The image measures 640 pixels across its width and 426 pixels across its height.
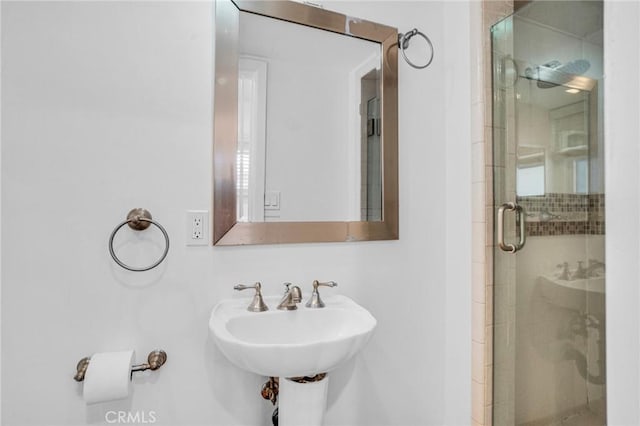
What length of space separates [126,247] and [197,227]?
22cm

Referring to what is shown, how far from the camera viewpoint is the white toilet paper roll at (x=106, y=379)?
942mm

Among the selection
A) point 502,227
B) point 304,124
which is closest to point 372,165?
point 304,124

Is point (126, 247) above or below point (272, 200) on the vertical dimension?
below

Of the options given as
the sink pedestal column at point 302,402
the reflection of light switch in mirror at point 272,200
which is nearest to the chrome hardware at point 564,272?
the sink pedestal column at point 302,402

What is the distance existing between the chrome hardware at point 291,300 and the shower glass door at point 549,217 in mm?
802

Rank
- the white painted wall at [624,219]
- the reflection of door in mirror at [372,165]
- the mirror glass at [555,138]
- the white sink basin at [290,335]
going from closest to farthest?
the white painted wall at [624,219] < the white sink basin at [290,335] < the mirror glass at [555,138] < the reflection of door in mirror at [372,165]

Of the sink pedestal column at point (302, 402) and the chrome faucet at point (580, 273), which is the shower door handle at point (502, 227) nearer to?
the chrome faucet at point (580, 273)

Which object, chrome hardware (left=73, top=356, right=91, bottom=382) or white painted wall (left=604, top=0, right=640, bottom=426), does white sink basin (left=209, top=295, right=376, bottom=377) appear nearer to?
chrome hardware (left=73, top=356, right=91, bottom=382)

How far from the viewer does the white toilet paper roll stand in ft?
3.09

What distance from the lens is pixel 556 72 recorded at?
1.22 meters

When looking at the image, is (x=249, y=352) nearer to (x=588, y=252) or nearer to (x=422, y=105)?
(x=588, y=252)

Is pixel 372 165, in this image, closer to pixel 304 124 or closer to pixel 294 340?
pixel 304 124

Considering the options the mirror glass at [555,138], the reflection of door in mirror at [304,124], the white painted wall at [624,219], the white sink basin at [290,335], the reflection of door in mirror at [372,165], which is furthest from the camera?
the reflection of door in mirror at [372,165]

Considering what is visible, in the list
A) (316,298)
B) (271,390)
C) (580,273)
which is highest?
(580,273)
